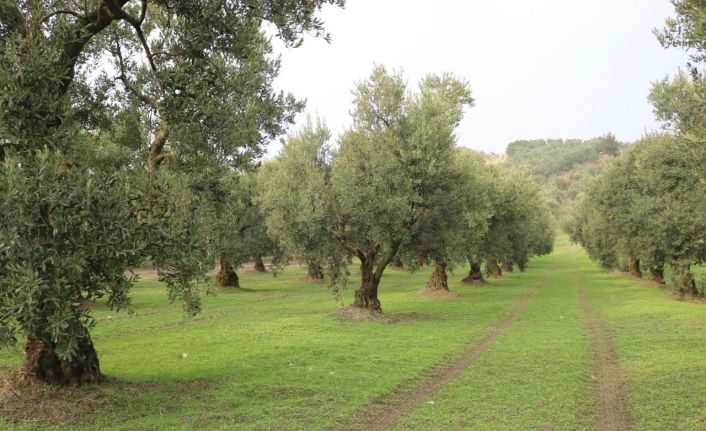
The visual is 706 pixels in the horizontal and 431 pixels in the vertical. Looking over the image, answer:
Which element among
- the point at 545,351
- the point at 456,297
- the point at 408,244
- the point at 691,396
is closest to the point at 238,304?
the point at 408,244

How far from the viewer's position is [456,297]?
3881cm

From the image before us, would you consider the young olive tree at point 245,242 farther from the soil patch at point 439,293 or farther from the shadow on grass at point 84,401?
the shadow on grass at point 84,401

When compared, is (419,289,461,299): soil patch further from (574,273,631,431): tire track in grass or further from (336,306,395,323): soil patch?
(574,273,631,431): tire track in grass

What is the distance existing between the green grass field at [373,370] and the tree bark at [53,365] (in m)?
0.36

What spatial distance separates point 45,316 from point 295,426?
17.4ft

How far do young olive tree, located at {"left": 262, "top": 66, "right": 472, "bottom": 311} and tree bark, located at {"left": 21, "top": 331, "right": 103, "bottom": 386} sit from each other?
14.1m

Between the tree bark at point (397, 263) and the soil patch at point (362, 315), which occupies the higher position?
the tree bark at point (397, 263)

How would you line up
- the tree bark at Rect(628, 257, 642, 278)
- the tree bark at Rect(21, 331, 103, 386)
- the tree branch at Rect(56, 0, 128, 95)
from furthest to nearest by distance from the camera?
the tree bark at Rect(628, 257, 642, 278) < the tree bark at Rect(21, 331, 103, 386) < the tree branch at Rect(56, 0, 128, 95)

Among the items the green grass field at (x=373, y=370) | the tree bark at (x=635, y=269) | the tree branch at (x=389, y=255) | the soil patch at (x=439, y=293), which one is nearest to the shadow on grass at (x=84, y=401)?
the green grass field at (x=373, y=370)

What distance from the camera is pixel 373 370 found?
1545 centimetres

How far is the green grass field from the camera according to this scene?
35.6ft

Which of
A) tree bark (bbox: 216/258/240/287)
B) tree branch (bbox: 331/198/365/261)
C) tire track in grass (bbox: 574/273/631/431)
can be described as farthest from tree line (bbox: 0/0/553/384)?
tree bark (bbox: 216/258/240/287)

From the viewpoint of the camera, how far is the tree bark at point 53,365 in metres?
11.3

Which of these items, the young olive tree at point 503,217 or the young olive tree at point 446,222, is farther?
the young olive tree at point 503,217
